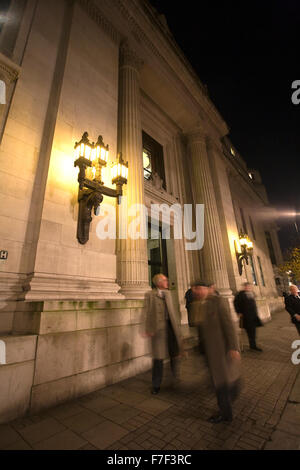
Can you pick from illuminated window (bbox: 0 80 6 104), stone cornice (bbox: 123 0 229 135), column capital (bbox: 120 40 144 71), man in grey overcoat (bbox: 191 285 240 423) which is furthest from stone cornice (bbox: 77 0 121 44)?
man in grey overcoat (bbox: 191 285 240 423)

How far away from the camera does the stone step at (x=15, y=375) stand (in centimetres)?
296

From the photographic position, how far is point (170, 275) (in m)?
10.1

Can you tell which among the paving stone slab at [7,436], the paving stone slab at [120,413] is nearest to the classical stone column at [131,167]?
the paving stone slab at [120,413]

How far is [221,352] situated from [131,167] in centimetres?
609

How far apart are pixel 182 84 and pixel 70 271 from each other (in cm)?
1298

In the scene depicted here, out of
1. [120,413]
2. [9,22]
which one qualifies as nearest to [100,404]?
[120,413]

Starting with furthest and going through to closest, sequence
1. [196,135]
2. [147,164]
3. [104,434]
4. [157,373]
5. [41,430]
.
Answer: [196,135] → [147,164] → [157,373] → [41,430] → [104,434]

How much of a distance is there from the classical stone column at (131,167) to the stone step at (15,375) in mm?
2864

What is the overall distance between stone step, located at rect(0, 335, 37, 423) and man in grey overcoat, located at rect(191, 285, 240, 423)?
2.63m

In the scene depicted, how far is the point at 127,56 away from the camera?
8.98m

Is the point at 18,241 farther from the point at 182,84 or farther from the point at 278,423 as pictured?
the point at 182,84

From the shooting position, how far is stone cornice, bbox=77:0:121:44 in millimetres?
7806

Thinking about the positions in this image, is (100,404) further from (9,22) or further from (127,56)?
(127,56)

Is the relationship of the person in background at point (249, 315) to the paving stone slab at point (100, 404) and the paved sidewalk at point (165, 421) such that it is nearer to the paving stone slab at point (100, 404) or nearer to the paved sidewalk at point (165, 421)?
the paved sidewalk at point (165, 421)
